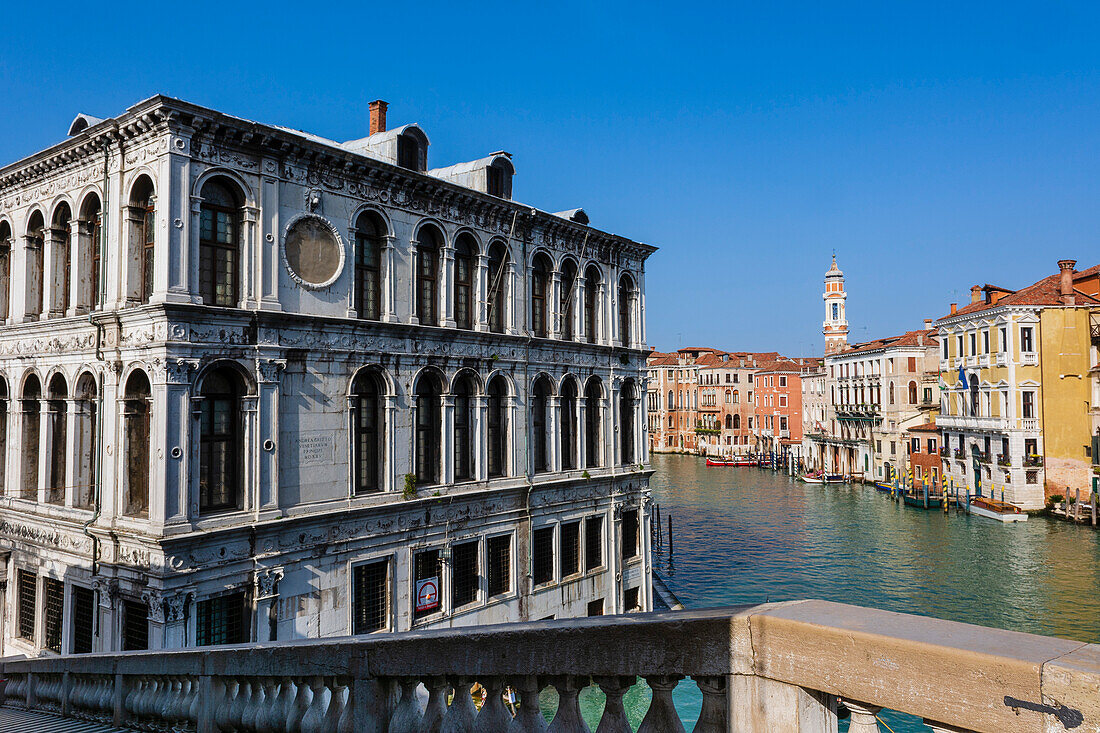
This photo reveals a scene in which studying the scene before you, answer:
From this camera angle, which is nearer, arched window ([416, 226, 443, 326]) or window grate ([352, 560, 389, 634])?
window grate ([352, 560, 389, 634])

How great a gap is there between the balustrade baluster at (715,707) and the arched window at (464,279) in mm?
17103

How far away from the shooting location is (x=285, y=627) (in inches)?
592

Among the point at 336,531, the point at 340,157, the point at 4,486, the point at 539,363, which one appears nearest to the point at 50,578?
the point at 4,486

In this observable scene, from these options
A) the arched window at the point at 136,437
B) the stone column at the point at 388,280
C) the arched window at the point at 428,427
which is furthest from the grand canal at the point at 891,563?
the arched window at the point at 136,437

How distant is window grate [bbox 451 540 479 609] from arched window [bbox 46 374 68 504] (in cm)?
892

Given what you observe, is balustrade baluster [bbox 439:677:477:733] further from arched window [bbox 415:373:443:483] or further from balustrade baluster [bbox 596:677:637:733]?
arched window [bbox 415:373:443:483]

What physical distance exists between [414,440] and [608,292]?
9.58 meters

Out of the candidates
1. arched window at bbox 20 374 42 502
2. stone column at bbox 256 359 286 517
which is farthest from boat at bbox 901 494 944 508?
arched window at bbox 20 374 42 502

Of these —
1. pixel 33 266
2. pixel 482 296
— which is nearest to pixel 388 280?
pixel 482 296

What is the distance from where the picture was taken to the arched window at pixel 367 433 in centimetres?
1673

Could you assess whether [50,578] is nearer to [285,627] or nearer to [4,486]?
[4,486]

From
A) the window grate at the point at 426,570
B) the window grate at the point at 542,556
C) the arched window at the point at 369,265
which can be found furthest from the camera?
the window grate at the point at 542,556

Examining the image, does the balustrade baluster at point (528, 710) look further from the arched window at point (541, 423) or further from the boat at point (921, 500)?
the boat at point (921, 500)

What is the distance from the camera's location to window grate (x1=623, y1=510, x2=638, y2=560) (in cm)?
2506
